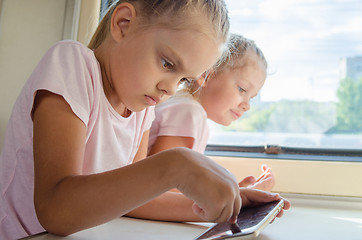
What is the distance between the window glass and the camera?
1.09 m

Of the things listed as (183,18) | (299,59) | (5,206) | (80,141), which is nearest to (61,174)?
(80,141)

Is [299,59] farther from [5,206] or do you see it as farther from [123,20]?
[5,206]

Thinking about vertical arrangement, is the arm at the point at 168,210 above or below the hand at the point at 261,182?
below

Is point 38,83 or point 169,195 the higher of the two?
point 38,83

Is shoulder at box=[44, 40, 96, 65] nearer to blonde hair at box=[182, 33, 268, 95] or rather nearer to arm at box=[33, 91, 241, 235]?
arm at box=[33, 91, 241, 235]

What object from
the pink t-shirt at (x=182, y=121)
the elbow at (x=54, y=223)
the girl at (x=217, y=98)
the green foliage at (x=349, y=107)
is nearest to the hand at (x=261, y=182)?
the girl at (x=217, y=98)

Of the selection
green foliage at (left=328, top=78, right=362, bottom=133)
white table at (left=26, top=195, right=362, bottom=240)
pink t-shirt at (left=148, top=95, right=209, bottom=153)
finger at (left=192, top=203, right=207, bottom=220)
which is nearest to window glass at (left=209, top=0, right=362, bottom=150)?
green foliage at (left=328, top=78, right=362, bottom=133)

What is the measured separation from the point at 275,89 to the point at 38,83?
0.81 m

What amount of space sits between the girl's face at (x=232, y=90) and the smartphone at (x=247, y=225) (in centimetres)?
51

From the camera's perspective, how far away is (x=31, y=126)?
0.60m

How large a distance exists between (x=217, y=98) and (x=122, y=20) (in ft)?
1.67

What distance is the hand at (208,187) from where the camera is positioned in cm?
43

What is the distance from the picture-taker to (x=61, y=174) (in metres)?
0.46

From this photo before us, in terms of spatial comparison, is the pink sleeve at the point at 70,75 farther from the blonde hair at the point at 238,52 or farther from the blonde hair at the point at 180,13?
the blonde hair at the point at 238,52
